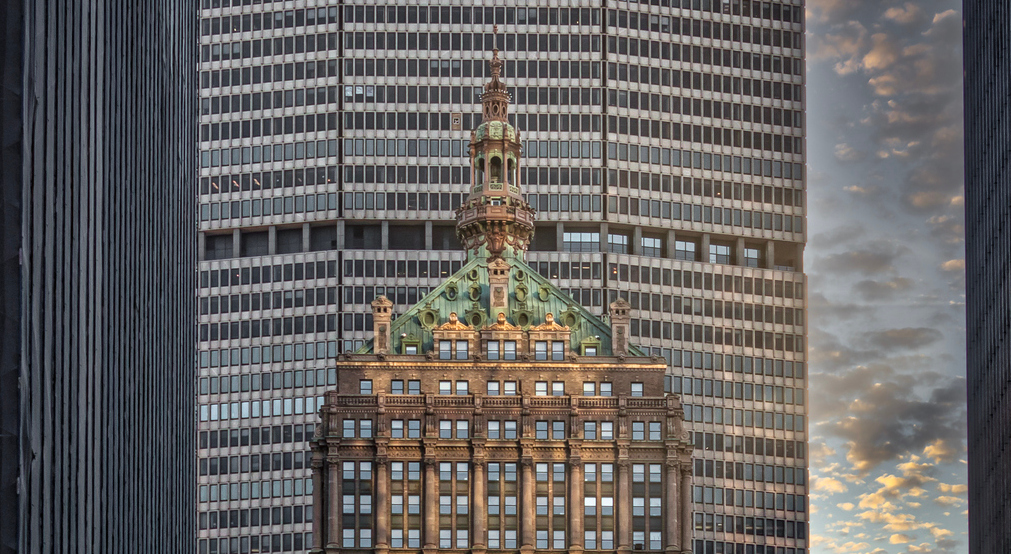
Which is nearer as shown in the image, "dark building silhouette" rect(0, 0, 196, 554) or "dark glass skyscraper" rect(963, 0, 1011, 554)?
"dark building silhouette" rect(0, 0, 196, 554)

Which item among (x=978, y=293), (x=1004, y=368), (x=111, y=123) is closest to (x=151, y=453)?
(x=111, y=123)

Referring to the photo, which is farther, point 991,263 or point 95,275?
point 991,263

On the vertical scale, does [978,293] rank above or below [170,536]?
above

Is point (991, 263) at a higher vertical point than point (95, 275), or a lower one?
higher

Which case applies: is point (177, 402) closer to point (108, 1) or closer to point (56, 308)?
point (108, 1)
